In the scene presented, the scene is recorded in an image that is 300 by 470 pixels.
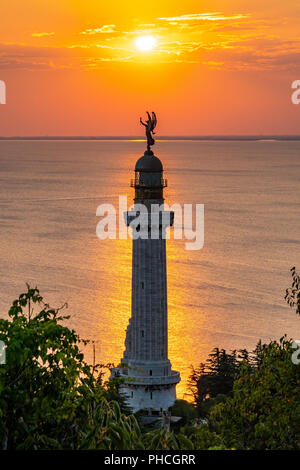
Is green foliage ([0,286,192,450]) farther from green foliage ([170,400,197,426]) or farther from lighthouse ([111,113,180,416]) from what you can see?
lighthouse ([111,113,180,416])

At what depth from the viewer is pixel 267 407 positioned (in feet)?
77.8

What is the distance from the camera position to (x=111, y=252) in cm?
12688

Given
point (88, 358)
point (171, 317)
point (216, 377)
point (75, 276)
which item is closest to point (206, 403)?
point (216, 377)

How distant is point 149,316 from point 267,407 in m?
26.4

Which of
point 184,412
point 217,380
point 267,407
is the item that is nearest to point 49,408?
point 267,407

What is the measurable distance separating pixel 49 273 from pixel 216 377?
61.2 metres

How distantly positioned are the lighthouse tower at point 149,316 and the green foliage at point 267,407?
24053mm

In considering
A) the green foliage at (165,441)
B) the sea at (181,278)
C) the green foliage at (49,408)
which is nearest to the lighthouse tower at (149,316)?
the sea at (181,278)

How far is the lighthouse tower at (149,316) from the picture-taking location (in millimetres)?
49500

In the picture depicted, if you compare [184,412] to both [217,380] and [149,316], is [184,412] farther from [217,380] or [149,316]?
[149,316]

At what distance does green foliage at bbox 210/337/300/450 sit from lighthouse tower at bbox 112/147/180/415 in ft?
78.9

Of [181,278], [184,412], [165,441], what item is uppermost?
[181,278]

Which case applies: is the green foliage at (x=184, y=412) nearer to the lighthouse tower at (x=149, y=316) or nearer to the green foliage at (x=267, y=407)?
the lighthouse tower at (x=149, y=316)

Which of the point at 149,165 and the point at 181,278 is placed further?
the point at 181,278
